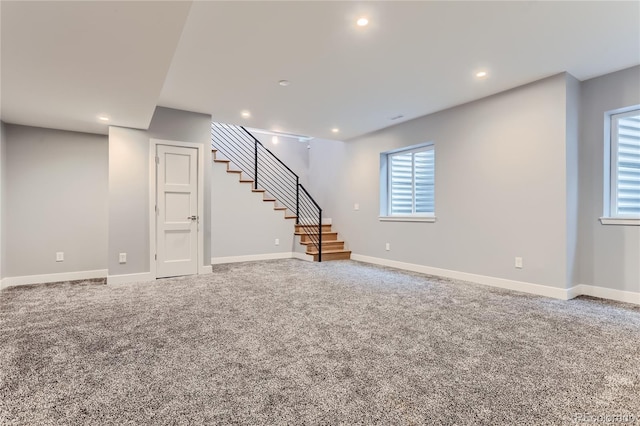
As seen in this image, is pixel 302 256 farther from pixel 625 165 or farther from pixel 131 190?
pixel 625 165

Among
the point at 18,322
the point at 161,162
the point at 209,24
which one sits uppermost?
the point at 209,24

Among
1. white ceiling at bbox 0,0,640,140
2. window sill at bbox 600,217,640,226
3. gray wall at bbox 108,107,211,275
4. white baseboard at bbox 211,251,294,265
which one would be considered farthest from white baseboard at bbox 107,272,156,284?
window sill at bbox 600,217,640,226

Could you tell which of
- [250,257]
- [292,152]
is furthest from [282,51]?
[292,152]

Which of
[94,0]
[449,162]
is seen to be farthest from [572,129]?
[94,0]

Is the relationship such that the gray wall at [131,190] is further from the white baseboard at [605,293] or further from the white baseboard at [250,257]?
the white baseboard at [605,293]

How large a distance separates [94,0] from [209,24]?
38.9 inches

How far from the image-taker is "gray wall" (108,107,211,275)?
4.35 m

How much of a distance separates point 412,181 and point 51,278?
5725mm

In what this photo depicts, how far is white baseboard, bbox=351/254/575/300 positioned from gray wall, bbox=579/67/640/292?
439mm

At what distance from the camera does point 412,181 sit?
5602mm

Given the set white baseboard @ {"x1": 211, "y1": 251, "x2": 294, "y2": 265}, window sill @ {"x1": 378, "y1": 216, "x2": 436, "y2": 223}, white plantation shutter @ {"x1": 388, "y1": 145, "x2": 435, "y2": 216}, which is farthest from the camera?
white baseboard @ {"x1": 211, "y1": 251, "x2": 294, "y2": 265}

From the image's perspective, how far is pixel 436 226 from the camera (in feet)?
16.2

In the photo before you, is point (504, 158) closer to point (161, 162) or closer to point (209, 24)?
point (209, 24)

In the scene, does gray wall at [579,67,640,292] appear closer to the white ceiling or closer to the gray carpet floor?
the white ceiling
